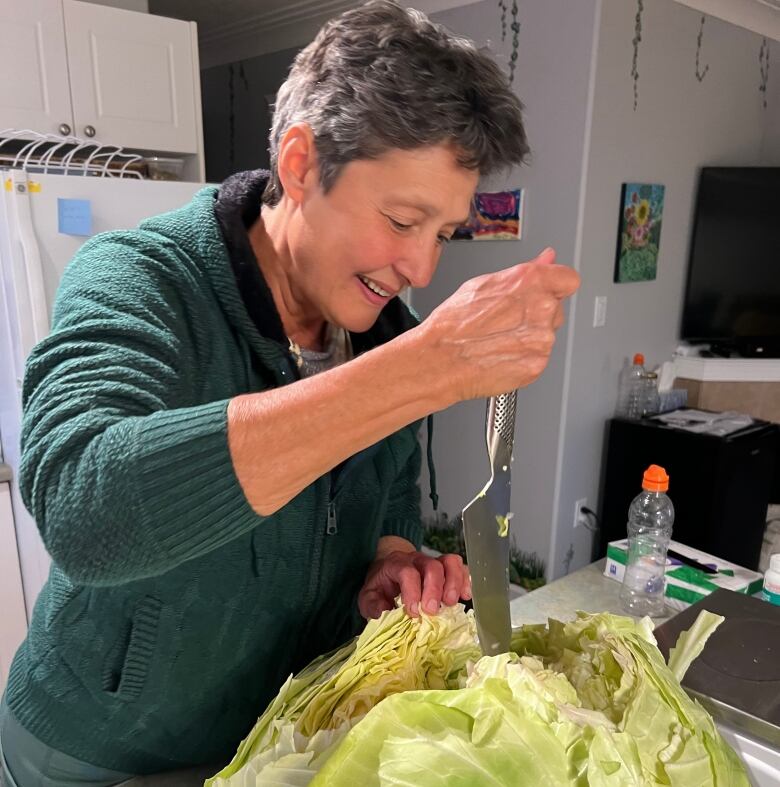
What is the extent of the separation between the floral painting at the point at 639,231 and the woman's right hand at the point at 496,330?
2.39m

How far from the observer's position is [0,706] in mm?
923

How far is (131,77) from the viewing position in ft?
7.93

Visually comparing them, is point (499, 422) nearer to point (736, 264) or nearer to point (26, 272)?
point (26, 272)

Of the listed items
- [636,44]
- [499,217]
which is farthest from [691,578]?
[636,44]

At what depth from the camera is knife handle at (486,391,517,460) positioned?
643 mm

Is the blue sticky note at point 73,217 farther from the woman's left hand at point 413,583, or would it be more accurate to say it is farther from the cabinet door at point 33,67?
the woman's left hand at point 413,583

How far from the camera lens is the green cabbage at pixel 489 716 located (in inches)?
19.7

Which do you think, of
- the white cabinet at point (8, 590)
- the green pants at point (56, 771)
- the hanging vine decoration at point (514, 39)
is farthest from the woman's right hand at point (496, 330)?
the hanging vine decoration at point (514, 39)

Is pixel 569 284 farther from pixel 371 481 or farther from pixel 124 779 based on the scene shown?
pixel 124 779

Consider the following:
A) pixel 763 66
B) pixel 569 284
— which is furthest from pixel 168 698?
pixel 763 66

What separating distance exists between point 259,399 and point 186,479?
81 millimetres

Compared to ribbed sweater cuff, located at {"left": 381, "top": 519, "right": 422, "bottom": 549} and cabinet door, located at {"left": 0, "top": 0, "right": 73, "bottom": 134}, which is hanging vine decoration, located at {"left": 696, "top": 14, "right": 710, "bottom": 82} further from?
ribbed sweater cuff, located at {"left": 381, "top": 519, "right": 422, "bottom": 549}

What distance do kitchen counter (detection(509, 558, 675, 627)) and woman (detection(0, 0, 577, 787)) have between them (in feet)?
1.21

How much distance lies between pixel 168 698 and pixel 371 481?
1.19ft
